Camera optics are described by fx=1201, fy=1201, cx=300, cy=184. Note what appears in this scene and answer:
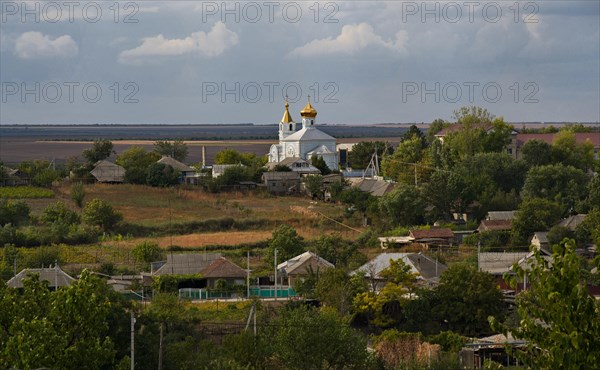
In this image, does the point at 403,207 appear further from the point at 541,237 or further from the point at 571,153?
the point at 571,153

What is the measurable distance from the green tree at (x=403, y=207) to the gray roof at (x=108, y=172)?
59.0 feet

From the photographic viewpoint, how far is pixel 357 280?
2733 cm

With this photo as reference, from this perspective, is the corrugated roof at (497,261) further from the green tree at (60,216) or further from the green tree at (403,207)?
the green tree at (60,216)

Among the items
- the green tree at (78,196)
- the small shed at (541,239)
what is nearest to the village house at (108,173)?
the green tree at (78,196)

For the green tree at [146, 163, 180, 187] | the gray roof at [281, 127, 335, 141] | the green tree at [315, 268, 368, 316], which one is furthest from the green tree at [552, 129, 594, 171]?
the green tree at [315, 268, 368, 316]

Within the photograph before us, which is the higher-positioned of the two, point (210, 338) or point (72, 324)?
point (72, 324)

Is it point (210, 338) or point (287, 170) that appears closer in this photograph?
point (210, 338)

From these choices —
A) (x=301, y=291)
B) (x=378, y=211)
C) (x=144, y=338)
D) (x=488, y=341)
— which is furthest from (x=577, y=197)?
(x=144, y=338)

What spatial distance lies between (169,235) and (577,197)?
583 inches

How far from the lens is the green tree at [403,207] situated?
42250mm

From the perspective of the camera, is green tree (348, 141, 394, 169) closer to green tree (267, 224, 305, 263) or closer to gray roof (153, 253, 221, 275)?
green tree (267, 224, 305, 263)

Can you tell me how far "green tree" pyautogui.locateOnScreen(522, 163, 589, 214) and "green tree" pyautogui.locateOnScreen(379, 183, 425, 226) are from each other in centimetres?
463

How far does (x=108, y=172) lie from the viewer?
57.9 meters

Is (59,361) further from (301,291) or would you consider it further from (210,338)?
(301,291)
